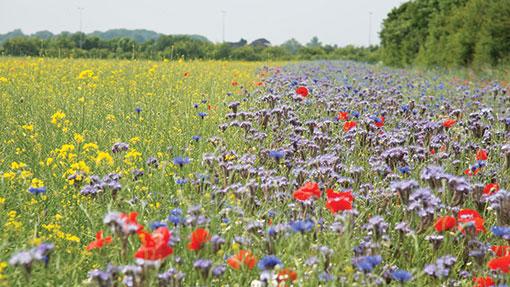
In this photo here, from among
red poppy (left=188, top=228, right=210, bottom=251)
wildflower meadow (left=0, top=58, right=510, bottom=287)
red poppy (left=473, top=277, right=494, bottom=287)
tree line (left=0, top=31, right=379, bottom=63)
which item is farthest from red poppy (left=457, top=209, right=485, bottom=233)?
tree line (left=0, top=31, right=379, bottom=63)

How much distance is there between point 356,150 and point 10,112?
14.9 ft

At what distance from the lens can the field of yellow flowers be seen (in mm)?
2717

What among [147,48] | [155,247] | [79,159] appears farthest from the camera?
[147,48]

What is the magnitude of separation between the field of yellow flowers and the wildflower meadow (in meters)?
0.02

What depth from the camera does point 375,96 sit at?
7.10 metres

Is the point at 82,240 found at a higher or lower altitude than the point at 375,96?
lower

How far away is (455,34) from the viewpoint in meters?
17.3

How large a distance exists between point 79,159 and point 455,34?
15.7m

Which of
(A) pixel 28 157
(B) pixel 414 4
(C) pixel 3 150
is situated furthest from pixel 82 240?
(B) pixel 414 4

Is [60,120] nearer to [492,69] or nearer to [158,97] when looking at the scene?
[158,97]

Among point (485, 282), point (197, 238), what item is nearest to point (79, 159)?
point (197, 238)

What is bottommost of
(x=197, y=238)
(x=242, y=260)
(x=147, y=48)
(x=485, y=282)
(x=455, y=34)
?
(x=485, y=282)

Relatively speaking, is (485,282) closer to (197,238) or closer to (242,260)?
(242,260)

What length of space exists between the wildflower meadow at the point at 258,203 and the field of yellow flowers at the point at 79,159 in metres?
0.02
